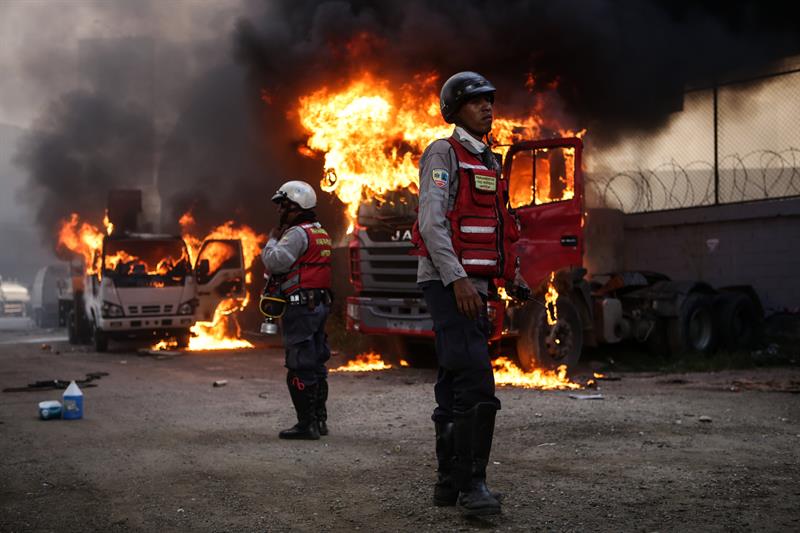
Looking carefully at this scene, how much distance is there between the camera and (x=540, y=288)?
10.7 meters

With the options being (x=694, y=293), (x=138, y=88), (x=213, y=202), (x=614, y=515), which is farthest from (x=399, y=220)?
(x=138, y=88)

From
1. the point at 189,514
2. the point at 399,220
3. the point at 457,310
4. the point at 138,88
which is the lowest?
the point at 189,514

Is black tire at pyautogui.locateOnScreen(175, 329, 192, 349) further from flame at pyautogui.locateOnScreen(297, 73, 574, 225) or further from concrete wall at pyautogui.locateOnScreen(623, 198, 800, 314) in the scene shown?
concrete wall at pyautogui.locateOnScreen(623, 198, 800, 314)

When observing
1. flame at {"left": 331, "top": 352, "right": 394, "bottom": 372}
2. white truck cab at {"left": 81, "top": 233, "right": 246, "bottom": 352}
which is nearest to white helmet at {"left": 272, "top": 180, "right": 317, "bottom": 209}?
flame at {"left": 331, "top": 352, "right": 394, "bottom": 372}

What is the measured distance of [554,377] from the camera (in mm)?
10898

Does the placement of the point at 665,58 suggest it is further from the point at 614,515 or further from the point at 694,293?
the point at 614,515

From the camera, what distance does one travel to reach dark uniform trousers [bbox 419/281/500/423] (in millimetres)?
4250

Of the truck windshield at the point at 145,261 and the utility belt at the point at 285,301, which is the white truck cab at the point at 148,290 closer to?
the truck windshield at the point at 145,261

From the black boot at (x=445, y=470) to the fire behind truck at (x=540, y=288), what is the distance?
542 centimetres

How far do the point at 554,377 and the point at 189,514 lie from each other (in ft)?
23.2

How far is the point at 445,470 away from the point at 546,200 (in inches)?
258

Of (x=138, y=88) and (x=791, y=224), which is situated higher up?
(x=138, y=88)

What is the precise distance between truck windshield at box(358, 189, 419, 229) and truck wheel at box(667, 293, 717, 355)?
178 inches

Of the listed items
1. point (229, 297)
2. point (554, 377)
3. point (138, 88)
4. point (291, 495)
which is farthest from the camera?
point (138, 88)
